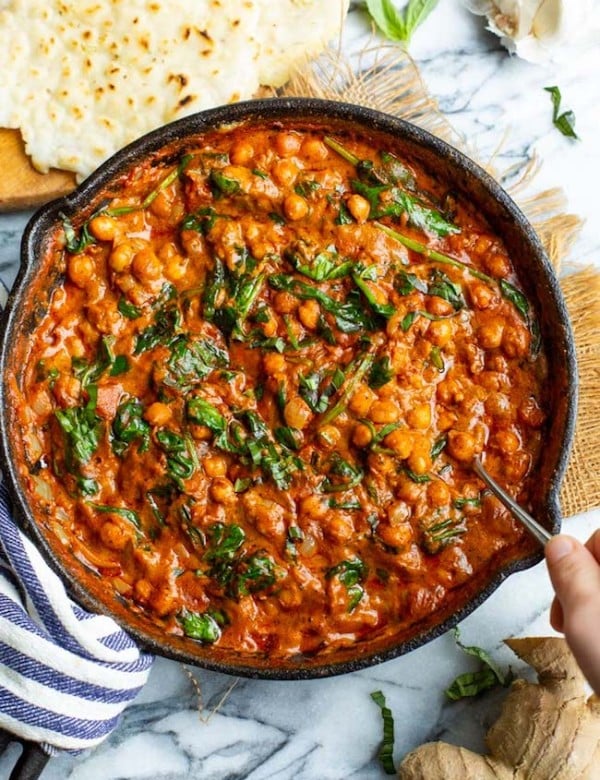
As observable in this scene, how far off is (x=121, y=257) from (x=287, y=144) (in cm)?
81

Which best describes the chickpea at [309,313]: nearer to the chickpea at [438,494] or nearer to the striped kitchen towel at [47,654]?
the chickpea at [438,494]

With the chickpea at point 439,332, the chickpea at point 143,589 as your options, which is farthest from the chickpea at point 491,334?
the chickpea at point 143,589

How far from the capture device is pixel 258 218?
3961 mm

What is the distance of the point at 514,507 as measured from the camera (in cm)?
369

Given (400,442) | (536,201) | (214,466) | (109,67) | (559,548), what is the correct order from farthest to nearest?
1. (536,201)
2. (109,67)
3. (214,466)
4. (400,442)
5. (559,548)

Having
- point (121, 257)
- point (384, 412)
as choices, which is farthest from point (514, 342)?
point (121, 257)

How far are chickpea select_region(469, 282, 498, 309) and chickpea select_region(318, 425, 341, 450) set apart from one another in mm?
759

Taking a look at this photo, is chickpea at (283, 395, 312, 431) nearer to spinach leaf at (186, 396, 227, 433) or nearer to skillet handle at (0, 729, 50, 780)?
spinach leaf at (186, 396, 227, 433)

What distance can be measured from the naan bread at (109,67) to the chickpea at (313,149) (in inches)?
22.7

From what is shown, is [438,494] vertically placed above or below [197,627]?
above

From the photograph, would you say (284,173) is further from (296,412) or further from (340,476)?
(340,476)

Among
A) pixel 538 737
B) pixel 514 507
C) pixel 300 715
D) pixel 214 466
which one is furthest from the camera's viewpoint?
pixel 300 715

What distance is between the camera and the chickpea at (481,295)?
12.9ft

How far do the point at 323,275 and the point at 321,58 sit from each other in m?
1.28
